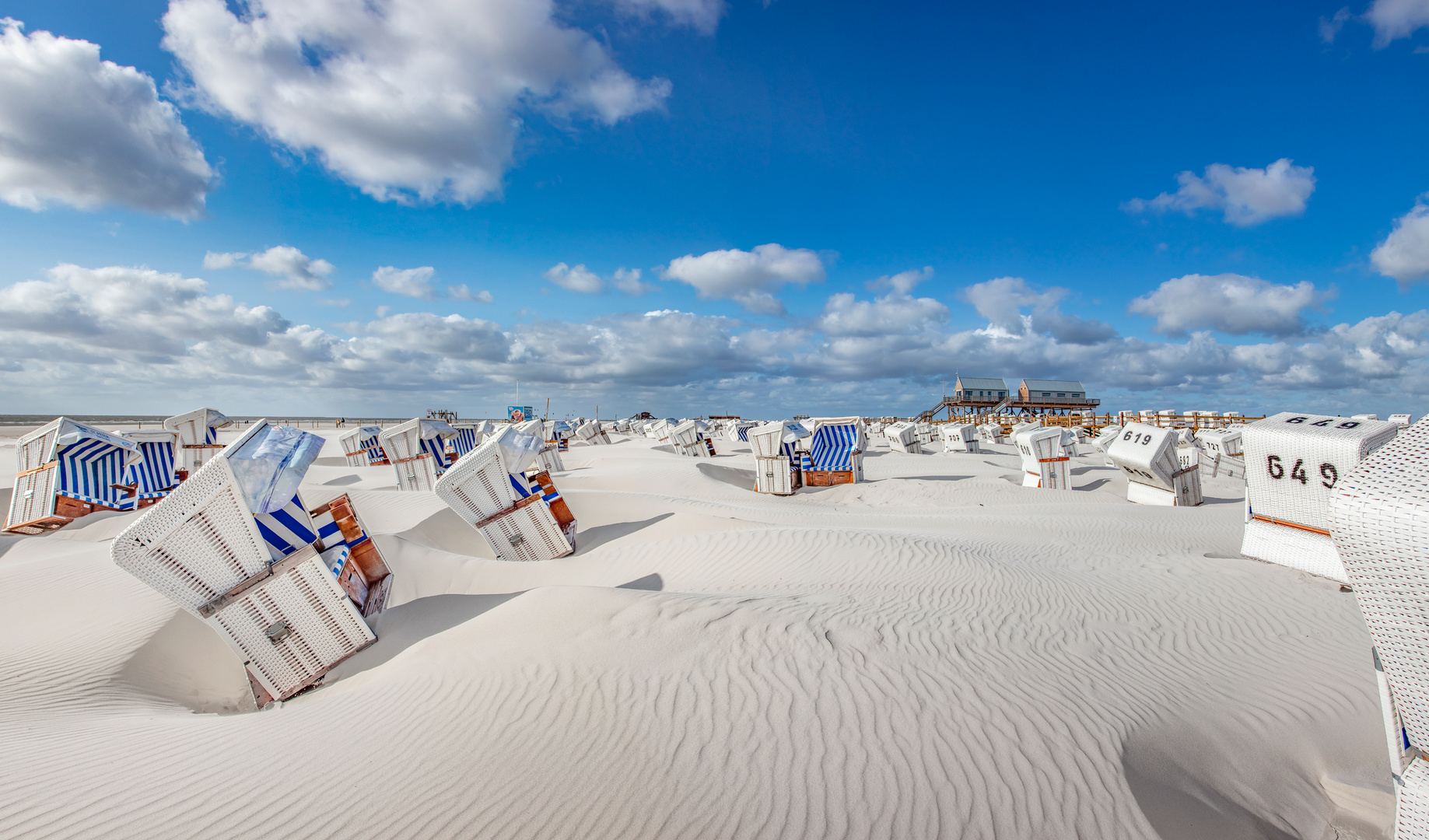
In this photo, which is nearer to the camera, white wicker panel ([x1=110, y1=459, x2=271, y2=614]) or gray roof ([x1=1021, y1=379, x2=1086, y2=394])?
white wicker panel ([x1=110, y1=459, x2=271, y2=614])

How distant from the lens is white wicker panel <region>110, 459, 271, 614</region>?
416 cm

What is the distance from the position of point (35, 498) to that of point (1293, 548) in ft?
66.2

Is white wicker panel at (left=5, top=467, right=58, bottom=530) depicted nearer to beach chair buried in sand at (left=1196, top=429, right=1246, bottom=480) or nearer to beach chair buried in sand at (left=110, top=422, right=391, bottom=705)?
beach chair buried in sand at (left=110, top=422, right=391, bottom=705)

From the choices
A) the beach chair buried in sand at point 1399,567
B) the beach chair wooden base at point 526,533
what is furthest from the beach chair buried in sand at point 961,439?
the beach chair buried in sand at point 1399,567

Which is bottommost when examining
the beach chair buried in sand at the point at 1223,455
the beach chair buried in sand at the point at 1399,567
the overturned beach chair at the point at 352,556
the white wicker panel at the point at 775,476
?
the beach chair buried in sand at the point at 1223,455

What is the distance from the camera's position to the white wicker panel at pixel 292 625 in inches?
182

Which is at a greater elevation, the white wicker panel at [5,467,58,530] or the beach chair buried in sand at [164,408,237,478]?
the beach chair buried in sand at [164,408,237,478]

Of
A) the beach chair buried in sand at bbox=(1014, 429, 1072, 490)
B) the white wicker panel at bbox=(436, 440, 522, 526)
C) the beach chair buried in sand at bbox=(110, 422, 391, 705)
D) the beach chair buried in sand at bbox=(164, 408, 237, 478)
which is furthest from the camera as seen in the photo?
the beach chair buried in sand at bbox=(1014, 429, 1072, 490)

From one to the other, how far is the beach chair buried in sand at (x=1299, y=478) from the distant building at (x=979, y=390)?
65.7m

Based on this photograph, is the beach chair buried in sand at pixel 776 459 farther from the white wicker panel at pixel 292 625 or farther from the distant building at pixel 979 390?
the distant building at pixel 979 390

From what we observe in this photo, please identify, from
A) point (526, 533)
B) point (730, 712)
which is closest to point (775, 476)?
point (526, 533)

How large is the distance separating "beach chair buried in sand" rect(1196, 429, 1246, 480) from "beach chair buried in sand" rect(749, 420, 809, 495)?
14788mm

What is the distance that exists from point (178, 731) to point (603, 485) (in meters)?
13.5

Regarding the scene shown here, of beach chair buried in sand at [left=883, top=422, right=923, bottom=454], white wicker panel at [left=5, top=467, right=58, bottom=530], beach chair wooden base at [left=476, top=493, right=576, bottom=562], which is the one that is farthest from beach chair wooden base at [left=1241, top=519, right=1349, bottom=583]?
beach chair buried in sand at [left=883, top=422, right=923, bottom=454]
